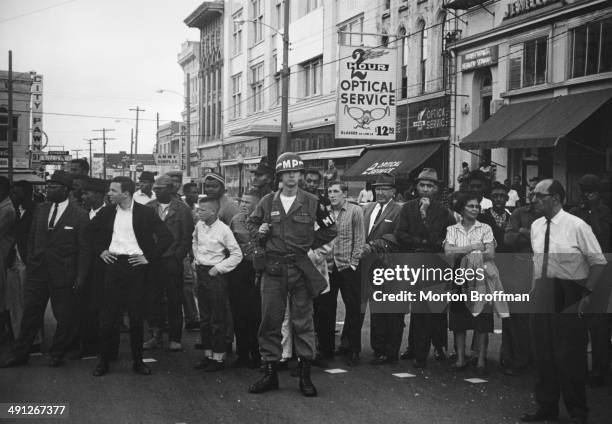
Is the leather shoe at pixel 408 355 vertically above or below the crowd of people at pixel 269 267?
below

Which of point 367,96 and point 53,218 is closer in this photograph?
point 53,218

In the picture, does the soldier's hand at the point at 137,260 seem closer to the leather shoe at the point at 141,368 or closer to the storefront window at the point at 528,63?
the leather shoe at the point at 141,368

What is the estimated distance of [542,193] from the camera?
20.2 feet

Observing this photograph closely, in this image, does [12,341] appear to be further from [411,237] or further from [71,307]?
[411,237]

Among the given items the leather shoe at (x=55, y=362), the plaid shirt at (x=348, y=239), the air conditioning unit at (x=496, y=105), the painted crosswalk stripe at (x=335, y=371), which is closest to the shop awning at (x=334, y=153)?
the air conditioning unit at (x=496, y=105)

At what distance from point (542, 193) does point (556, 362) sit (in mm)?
1340

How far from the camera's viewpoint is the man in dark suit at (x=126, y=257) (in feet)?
25.2

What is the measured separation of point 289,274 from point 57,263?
2.83m

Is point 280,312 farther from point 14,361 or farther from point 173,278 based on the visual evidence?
point 14,361

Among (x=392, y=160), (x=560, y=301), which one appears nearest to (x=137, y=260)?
(x=560, y=301)

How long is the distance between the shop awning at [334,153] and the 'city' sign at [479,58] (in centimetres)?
794

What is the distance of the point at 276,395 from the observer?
675cm

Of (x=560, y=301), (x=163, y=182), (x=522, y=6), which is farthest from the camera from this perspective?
(x=522, y=6)

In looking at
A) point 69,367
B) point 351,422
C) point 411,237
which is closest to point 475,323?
point 411,237
